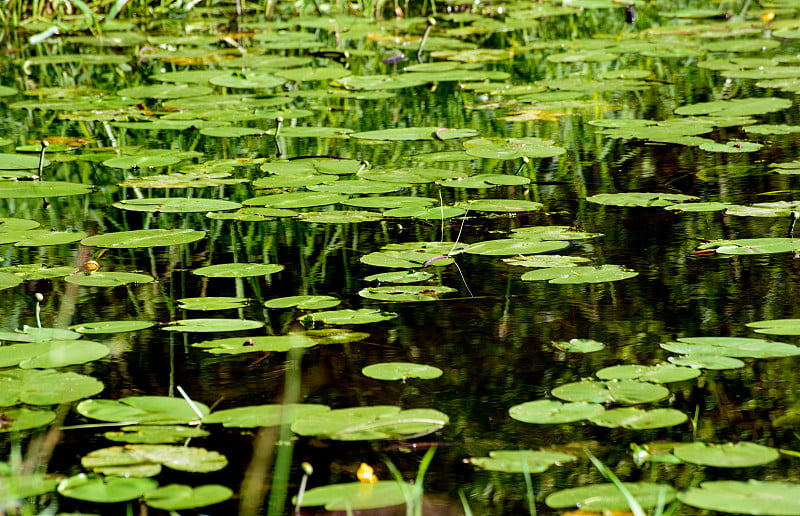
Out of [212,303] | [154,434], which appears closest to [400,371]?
[154,434]

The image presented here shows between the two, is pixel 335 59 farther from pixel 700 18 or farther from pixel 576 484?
pixel 576 484

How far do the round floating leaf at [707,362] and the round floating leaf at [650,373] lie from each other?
19mm

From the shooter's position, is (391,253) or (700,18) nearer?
(391,253)

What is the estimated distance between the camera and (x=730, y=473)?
161cm

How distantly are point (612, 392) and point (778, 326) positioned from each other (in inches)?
17.2

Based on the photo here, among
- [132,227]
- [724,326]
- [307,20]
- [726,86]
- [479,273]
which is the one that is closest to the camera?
[724,326]

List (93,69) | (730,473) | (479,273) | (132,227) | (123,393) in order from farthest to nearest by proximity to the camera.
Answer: (93,69), (132,227), (479,273), (123,393), (730,473)

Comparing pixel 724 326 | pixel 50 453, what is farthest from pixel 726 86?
pixel 50 453

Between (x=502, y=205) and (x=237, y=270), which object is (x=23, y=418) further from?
(x=502, y=205)

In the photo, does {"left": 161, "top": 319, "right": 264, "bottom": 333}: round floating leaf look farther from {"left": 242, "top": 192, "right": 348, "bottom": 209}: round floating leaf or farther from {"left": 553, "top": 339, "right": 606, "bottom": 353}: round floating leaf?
{"left": 242, "top": 192, "right": 348, "bottom": 209}: round floating leaf

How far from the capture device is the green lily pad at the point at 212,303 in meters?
2.34

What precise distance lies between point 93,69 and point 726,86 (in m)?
2.89

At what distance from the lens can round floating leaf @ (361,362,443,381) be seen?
1.97 metres

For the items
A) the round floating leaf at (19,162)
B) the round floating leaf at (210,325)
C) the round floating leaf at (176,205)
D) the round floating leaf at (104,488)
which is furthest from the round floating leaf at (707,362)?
the round floating leaf at (19,162)
